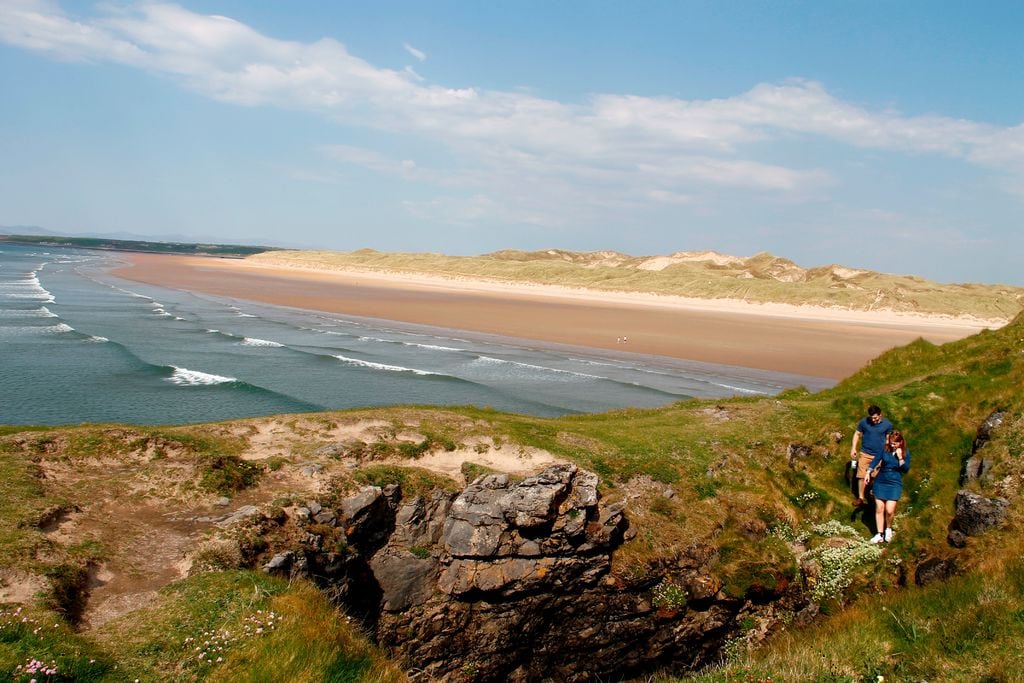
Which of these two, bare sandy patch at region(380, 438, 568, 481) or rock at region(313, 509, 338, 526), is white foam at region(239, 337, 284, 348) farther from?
rock at region(313, 509, 338, 526)

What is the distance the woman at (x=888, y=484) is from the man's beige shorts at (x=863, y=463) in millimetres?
525

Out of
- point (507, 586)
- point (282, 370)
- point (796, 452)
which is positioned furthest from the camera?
point (282, 370)

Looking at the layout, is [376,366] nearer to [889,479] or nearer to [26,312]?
[889,479]

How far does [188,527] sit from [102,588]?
2089mm

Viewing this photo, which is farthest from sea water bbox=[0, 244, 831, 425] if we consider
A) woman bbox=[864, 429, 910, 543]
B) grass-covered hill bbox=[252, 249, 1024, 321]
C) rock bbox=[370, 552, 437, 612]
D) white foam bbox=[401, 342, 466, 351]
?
grass-covered hill bbox=[252, 249, 1024, 321]

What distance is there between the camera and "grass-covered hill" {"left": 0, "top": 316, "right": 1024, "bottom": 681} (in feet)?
30.4

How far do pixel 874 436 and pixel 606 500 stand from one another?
21.9 ft

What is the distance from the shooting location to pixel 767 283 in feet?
388

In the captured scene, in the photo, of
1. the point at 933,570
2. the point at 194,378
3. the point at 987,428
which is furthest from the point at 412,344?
the point at 933,570

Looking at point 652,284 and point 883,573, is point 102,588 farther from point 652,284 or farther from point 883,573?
point 652,284

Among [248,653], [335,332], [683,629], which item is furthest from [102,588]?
[335,332]

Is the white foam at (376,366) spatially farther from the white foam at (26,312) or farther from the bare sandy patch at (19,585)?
the white foam at (26,312)

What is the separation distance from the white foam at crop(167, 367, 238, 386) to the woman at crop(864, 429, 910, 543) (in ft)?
111

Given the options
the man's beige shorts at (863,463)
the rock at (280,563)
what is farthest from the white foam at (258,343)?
the man's beige shorts at (863,463)
